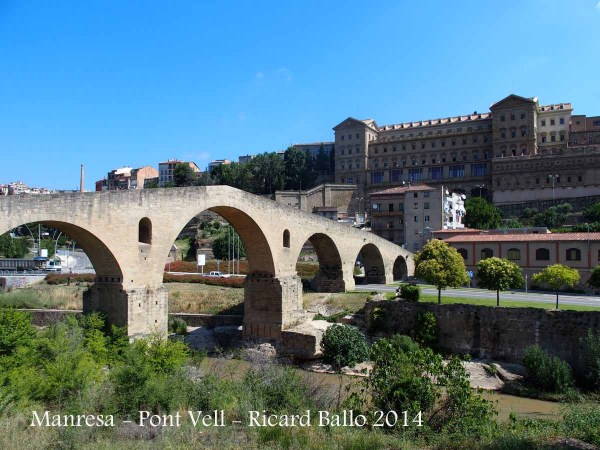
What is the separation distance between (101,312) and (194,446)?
45.1ft

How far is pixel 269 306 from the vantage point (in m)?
29.2

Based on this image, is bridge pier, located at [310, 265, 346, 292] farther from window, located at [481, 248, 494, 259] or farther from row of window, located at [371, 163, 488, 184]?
row of window, located at [371, 163, 488, 184]

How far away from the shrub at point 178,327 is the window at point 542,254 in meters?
27.9

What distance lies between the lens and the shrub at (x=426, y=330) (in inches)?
1086

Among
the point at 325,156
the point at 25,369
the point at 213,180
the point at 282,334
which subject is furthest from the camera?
the point at 325,156

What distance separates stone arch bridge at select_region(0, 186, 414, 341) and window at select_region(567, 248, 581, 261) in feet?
63.9

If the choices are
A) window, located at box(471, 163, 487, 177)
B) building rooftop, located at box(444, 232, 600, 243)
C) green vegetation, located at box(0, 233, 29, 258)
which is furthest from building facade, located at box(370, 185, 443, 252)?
green vegetation, located at box(0, 233, 29, 258)

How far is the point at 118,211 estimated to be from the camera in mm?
19500

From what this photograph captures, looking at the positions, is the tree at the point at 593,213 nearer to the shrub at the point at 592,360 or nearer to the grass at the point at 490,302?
the grass at the point at 490,302

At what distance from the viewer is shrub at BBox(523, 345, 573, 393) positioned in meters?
21.3

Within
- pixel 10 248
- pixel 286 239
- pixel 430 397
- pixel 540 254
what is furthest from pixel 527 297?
pixel 10 248

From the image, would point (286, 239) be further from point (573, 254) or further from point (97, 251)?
point (573, 254)

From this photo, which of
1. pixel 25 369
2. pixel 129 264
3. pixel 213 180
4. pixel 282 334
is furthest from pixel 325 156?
pixel 25 369

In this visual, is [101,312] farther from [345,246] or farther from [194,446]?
[345,246]
